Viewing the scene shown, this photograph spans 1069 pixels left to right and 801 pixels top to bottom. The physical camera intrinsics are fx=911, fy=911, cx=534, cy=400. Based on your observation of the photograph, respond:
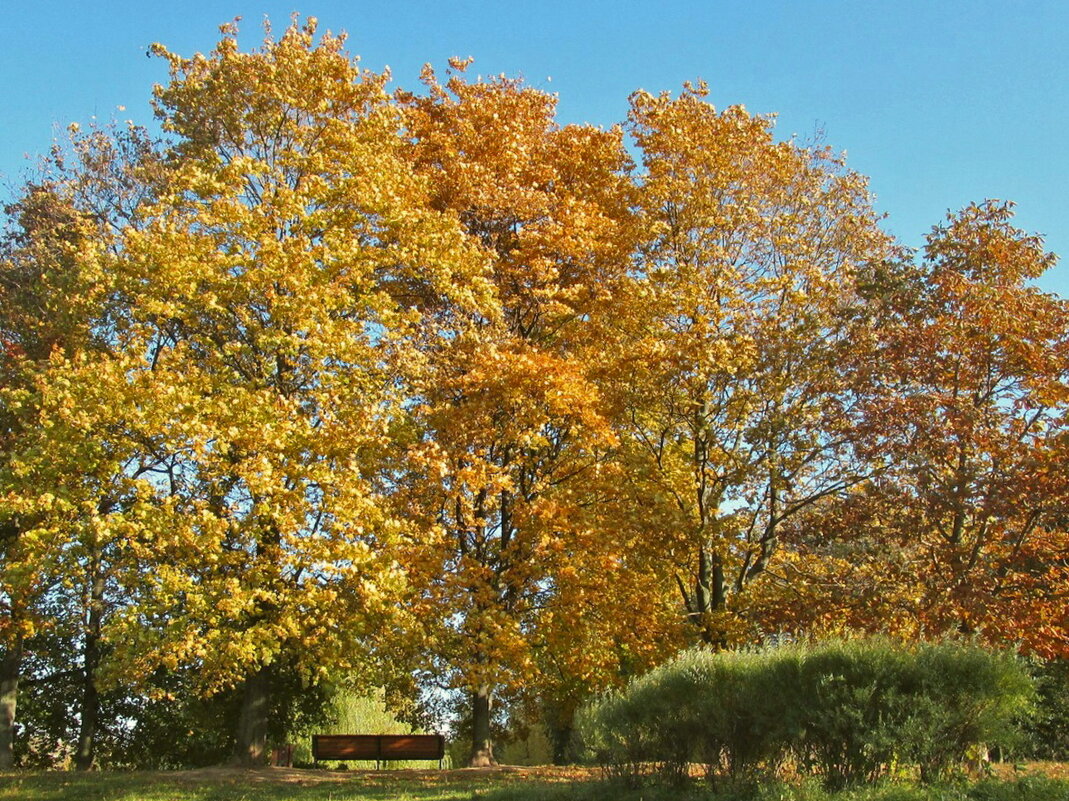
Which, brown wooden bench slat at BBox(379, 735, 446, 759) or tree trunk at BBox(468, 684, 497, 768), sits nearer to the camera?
tree trunk at BBox(468, 684, 497, 768)

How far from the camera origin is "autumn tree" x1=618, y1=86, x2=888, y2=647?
17188 millimetres

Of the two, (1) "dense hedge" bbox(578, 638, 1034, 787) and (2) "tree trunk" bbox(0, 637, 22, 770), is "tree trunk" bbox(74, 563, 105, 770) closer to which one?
(2) "tree trunk" bbox(0, 637, 22, 770)

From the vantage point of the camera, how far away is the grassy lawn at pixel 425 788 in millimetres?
8180

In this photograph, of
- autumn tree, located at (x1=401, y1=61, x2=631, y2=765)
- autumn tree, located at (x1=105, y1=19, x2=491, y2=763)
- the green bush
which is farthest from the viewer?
the green bush

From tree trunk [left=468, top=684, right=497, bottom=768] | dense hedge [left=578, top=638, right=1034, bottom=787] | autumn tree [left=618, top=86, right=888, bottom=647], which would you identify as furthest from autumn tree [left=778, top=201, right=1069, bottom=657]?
tree trunk [left=468, top=684, right=497, bottom=768]

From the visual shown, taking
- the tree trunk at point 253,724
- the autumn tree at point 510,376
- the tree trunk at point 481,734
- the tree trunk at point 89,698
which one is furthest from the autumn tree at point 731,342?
the tree trunk at point 89,698

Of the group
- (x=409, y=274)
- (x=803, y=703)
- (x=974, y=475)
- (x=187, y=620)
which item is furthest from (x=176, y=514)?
(x=974, y=475)

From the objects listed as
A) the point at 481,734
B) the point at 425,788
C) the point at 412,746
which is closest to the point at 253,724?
the point at 412,746

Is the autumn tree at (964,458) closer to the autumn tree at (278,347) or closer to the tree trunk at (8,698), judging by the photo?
the autumn tree at (278,347)

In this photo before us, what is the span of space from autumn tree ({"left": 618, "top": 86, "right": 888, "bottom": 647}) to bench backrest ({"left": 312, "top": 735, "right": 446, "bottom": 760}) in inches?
239

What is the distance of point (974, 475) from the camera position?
1339 centimetres

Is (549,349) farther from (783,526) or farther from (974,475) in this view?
(974,475)

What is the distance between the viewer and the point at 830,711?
8.66 meters

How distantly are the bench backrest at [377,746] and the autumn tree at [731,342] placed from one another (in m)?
6.08
